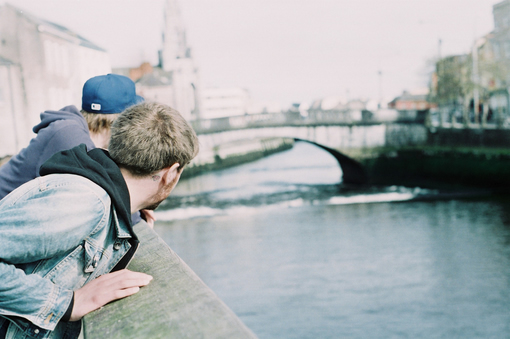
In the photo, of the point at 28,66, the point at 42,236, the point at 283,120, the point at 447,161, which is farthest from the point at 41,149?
the point at 283,120

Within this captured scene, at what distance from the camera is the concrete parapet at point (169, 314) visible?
92 centimetres

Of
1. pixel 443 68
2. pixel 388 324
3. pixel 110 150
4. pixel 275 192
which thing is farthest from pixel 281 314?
pixel 443 68

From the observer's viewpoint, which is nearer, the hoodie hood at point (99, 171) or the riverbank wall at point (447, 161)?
the hoodie hood at point (99, 171)

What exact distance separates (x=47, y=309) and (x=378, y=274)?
988 cm

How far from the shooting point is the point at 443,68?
3150 centimetres

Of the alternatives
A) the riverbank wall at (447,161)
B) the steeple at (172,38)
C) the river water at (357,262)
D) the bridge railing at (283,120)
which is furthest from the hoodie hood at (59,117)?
the steeple at (172,38)

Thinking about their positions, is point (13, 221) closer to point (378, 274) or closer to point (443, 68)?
point (378, 274)

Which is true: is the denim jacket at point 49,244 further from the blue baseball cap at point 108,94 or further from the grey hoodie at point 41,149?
the blue baseball cap at point 108,94

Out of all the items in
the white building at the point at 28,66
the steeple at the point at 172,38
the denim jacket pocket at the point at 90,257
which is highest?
the steeple at the point at 172,38

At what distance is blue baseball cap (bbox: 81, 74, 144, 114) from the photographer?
183 centimetres

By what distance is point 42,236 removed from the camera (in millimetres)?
1001

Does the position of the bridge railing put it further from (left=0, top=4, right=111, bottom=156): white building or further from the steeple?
the steeple

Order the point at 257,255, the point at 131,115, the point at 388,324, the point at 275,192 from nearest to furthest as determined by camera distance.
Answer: the point at 131,115
the point at 388,324
the point at 257,255
the point at 275,192

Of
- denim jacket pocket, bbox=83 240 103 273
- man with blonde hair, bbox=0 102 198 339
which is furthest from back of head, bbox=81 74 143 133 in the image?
denim jacket pocket, bbox=83 240 103 273
